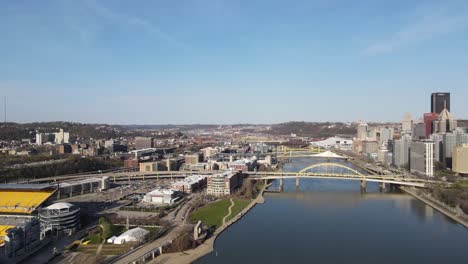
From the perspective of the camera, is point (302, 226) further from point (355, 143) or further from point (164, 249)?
point (355, 143)

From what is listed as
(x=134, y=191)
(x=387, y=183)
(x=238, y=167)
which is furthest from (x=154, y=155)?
(x=387, y=183)

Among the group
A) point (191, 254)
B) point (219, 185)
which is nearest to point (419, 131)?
point (219, 185)

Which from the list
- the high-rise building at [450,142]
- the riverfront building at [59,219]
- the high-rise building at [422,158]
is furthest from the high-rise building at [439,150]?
the riverfront building at [59,219]

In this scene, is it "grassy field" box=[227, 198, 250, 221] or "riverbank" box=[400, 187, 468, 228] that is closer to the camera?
"riverbank" box=[400, 187, 468, 228]

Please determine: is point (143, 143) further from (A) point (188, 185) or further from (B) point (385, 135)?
(A) point (188, 185)

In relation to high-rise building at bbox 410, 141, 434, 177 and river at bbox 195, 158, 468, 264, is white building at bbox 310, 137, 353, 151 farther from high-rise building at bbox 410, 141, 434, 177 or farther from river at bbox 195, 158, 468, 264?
river at bbox 195, 158, 468, 264

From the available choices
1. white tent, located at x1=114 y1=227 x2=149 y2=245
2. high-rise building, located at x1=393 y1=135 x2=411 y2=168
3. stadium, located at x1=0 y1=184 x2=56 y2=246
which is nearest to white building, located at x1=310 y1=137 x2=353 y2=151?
high-rise building, located at x1=393 y1=135 x2=411 y2=168
